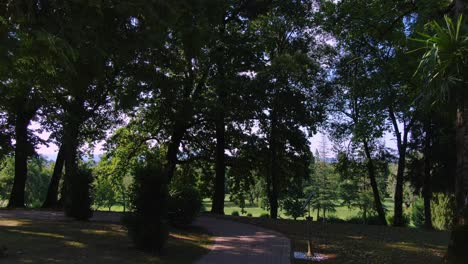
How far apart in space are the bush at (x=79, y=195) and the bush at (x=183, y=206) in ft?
8.66

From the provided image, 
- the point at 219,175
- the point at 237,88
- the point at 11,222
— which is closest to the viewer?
the point at 11,222

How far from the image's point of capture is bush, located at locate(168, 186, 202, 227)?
1389cm

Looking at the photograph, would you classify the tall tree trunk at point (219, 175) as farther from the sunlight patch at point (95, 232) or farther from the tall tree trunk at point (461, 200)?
the tall tree trunk at point (461, 200)

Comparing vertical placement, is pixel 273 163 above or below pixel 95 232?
above

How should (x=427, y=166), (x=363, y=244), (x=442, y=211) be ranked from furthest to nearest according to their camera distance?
(x=442, y=211) → (x=427, y=166) → (x=363, y=244)

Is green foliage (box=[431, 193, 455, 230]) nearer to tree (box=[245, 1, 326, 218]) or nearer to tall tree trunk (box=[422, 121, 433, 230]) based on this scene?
tall tree trunk (box=[422, 121, 433, 230])

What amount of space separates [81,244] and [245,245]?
4.08m

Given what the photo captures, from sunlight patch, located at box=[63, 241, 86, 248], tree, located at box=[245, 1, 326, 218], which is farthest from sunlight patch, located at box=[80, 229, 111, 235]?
tree, located at box=[245, 1, 326, 218]

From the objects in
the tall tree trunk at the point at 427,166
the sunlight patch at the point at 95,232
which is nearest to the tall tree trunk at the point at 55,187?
the sunlight patch at the point at 95,232

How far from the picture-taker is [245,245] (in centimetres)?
1164

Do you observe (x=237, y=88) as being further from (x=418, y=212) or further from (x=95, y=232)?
(x=418, y=212)

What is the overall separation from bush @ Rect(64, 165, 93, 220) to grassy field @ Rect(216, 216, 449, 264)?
20.2ft

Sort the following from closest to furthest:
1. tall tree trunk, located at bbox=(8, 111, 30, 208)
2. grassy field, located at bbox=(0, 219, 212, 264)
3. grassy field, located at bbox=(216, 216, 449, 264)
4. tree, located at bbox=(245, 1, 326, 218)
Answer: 1. grassy field, located at bbox=(0, 219, 212, 264)
2. grassy field, located at bbox=(216, 216, 449, 264)
3. tree, located at bbox=(245, 1, 326, 218)
4. tall tree trunk, located at bbox=(8, 111, 30, 208)

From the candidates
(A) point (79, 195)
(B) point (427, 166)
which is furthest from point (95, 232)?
(B) point (427, 166)
